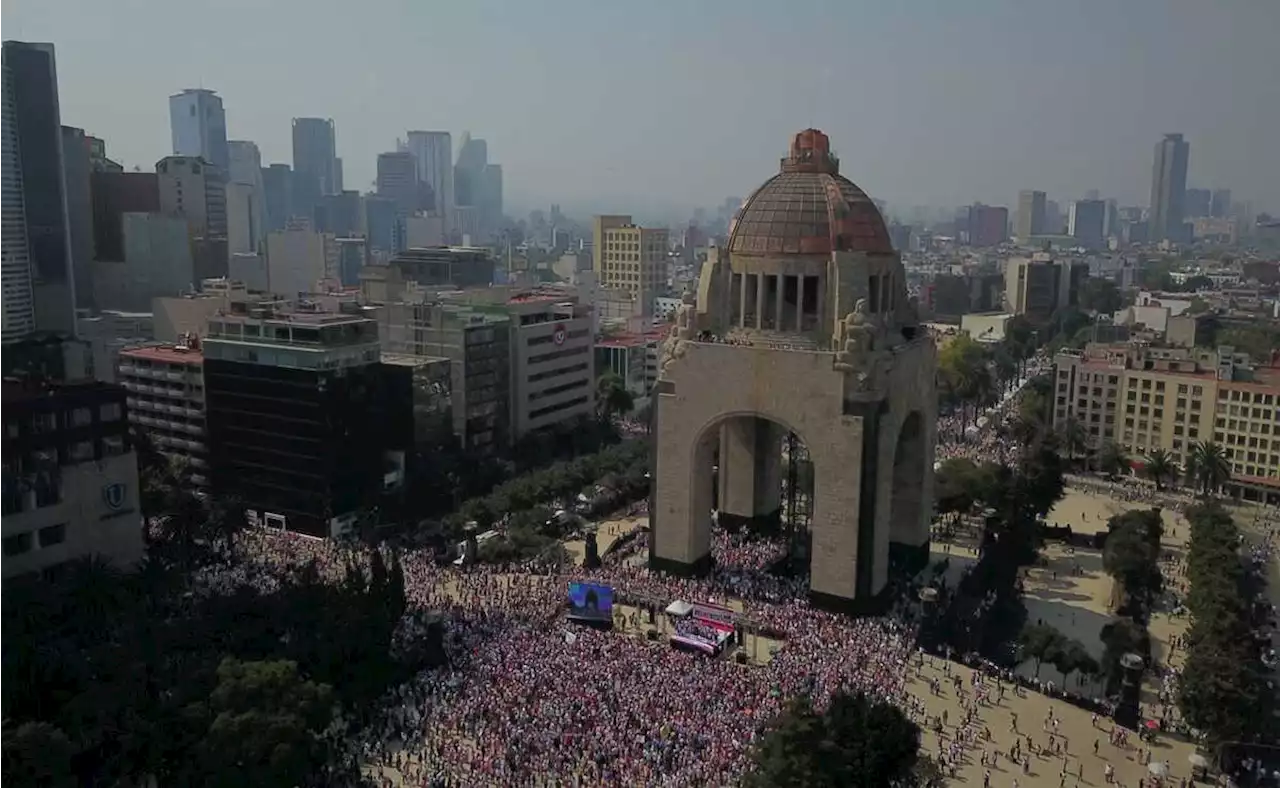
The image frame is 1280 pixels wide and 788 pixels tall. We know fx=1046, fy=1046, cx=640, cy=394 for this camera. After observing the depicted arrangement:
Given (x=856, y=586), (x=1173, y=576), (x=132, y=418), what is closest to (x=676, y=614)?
(x=856, y=586)

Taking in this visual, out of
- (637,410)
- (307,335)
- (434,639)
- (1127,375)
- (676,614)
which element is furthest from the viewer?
(637,410)

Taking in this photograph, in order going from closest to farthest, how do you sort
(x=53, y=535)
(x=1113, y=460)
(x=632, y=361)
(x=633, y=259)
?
(x=53, y=535)
(x=1113, y=460)
(x=632, y=361)
(x=633, y=259)

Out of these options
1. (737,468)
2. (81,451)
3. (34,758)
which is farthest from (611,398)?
(34,758)

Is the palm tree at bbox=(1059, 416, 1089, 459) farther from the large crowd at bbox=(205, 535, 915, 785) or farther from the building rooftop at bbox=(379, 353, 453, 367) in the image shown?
the building rooftop at bbox=(379, 353, 453, 367)

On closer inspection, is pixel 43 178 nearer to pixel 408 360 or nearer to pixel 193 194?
pixel 193 194

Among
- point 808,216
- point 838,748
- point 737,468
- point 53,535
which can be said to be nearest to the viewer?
point 838,748

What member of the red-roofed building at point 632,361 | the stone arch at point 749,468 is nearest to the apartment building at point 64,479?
the stone arch at point 749,468

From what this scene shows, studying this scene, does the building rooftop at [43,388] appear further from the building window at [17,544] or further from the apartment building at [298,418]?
the apartment building at [298,418]

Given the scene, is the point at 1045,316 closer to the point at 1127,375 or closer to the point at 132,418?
the point at 1127,375
